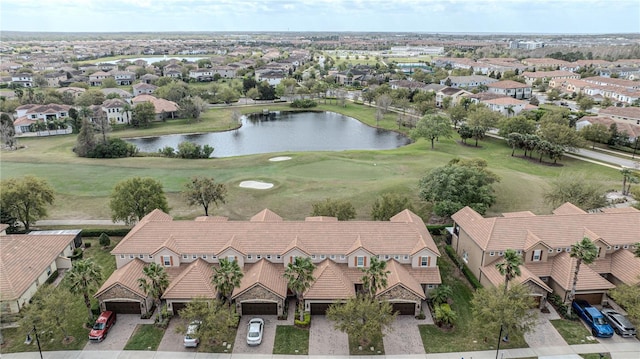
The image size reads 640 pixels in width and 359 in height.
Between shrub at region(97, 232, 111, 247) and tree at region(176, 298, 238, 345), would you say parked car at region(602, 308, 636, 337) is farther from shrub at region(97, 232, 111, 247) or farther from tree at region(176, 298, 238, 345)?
shrub at region(97, 232, 111, 247)

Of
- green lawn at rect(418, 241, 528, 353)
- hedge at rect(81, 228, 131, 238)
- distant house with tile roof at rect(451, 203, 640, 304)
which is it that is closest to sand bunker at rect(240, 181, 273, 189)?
hedge at rect(81, 228, 131, 238)

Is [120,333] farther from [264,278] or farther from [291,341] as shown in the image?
[291,341]

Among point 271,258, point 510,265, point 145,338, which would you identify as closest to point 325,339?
point 271,258

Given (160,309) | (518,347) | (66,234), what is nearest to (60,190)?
(66,234)

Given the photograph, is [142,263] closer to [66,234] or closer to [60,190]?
[66,234]

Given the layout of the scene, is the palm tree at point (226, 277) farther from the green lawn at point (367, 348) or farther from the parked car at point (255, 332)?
the green lawn at point (367, 348)
